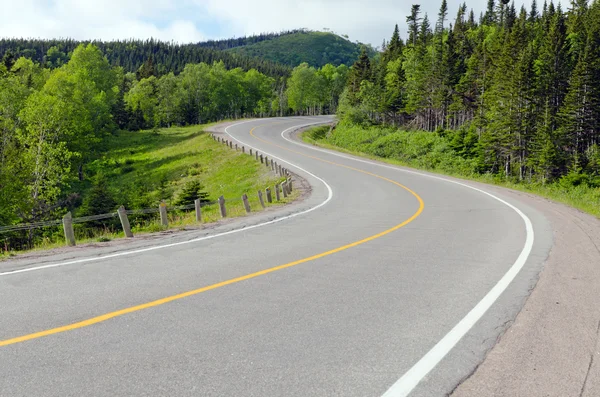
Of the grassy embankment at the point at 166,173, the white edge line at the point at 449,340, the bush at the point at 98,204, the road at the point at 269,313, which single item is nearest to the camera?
the white edge line at the point at 449,340

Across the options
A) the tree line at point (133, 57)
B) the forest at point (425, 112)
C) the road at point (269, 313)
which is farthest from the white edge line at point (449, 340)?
the tree line at point (133, 57)

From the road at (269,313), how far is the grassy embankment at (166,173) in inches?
458

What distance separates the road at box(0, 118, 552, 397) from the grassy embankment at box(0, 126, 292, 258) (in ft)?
38.2

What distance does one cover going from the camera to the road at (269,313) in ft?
13.2

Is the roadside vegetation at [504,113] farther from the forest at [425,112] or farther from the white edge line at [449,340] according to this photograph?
the white edge line at [449,340]

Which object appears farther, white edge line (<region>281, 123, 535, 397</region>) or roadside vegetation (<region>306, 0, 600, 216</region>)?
roadside vegetation (<region>306, 0, 600, 216</region>)

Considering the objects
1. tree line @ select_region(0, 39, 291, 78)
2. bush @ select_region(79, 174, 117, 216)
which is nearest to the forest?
bush @ select_region(79, 174, 117, 216)

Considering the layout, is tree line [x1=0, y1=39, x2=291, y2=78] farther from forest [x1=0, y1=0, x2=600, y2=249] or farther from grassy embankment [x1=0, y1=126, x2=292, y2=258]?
grassy embankment [x1=0, y1=126, x2=292, y2=258]

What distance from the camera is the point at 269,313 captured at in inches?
221

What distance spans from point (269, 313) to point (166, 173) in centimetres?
4184

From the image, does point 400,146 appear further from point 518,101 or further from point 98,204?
point 98,204

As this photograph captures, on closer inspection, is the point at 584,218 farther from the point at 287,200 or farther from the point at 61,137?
the point at 61,137

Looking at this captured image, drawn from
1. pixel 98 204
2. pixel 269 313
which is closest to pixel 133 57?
pixel 98 204

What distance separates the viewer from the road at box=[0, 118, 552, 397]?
401cm
